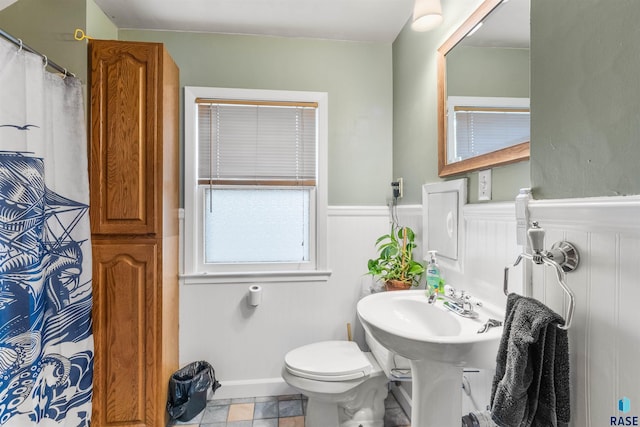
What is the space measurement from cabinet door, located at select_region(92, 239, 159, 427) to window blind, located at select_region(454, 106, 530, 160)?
1617 mm

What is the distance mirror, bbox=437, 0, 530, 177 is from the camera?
1.06 meters

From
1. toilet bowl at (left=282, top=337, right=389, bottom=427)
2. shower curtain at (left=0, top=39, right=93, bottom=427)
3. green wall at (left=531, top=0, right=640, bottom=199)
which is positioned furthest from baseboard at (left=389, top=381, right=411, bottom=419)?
shower curtain at (left=0, top=39, right=93, bottom=427)

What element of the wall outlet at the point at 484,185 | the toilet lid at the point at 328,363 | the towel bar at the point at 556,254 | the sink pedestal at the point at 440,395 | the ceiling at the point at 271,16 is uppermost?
the ceiling at the point at 271,16

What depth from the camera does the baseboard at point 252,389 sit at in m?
2.05

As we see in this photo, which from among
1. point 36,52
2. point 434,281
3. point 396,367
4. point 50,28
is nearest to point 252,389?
point 396,367

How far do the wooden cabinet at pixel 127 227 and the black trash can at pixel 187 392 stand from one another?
0.35 ft

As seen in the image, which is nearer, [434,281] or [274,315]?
[434,281]

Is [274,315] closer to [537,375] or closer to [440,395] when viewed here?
[440,395]

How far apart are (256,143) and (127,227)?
0.91 metres

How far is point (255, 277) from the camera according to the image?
208 cm

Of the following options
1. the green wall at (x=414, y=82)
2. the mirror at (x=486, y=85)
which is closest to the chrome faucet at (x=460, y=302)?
the green wall at (x=414, y=82)

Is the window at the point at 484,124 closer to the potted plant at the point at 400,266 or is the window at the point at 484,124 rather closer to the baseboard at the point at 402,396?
the potted plant at the point at 400,266

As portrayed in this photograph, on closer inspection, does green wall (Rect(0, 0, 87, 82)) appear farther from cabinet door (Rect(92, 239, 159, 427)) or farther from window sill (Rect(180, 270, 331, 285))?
window sill (Rect(180, 270, 331, 285))

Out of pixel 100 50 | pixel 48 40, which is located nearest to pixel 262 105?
pixel 100 50
